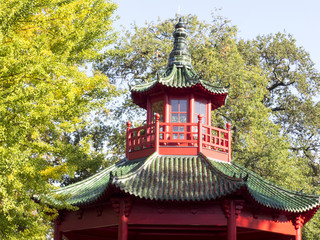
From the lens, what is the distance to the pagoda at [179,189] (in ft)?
42.1

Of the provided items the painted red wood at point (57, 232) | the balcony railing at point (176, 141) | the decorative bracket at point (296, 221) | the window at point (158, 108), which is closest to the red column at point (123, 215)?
the balcony railing at point (176, 141)

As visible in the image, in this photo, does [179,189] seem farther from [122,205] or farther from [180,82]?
[180,82]

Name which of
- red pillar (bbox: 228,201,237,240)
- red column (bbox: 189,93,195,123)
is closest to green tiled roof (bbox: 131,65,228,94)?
red column (bbox: 189,93,195,123)

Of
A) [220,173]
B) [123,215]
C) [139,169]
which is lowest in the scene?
[123,215]

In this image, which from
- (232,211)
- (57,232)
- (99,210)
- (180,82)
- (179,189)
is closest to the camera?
(232,211)

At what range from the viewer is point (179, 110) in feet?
52.5

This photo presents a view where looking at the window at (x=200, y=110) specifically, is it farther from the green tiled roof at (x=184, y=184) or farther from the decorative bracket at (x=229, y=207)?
the decorative bracket at (x=229, y=207)

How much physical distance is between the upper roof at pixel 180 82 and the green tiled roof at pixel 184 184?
7.56 ft

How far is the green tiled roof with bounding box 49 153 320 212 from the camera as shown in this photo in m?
12.6

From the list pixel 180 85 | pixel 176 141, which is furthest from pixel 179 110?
pixel 176 141

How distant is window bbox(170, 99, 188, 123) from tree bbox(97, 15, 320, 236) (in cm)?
472

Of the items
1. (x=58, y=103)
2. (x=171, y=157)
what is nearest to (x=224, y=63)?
(x=171, y=157)

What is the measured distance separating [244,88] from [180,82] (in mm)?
10597

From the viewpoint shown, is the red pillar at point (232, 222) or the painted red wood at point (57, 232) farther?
the painted red wood at point (57, 232)
